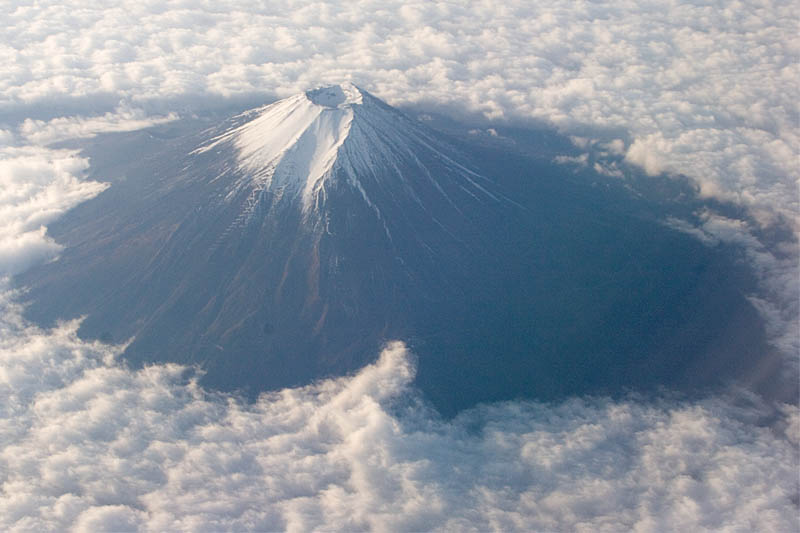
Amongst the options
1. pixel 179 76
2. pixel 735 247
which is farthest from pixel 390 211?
pixel 179 76

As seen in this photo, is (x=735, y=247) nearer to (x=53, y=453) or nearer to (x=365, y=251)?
(x=365, y=251)

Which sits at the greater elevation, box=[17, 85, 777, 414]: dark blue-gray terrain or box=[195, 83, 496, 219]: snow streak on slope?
box=[195, 83, 496, 219]: snow streak on slope

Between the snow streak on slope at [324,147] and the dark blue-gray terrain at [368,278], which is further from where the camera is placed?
the snow streak on slope at [324,147]

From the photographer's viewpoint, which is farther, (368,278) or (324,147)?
(324,147)

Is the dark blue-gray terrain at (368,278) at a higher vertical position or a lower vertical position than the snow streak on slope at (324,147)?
lower

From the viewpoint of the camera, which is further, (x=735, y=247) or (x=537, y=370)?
(x=735, y=247)
